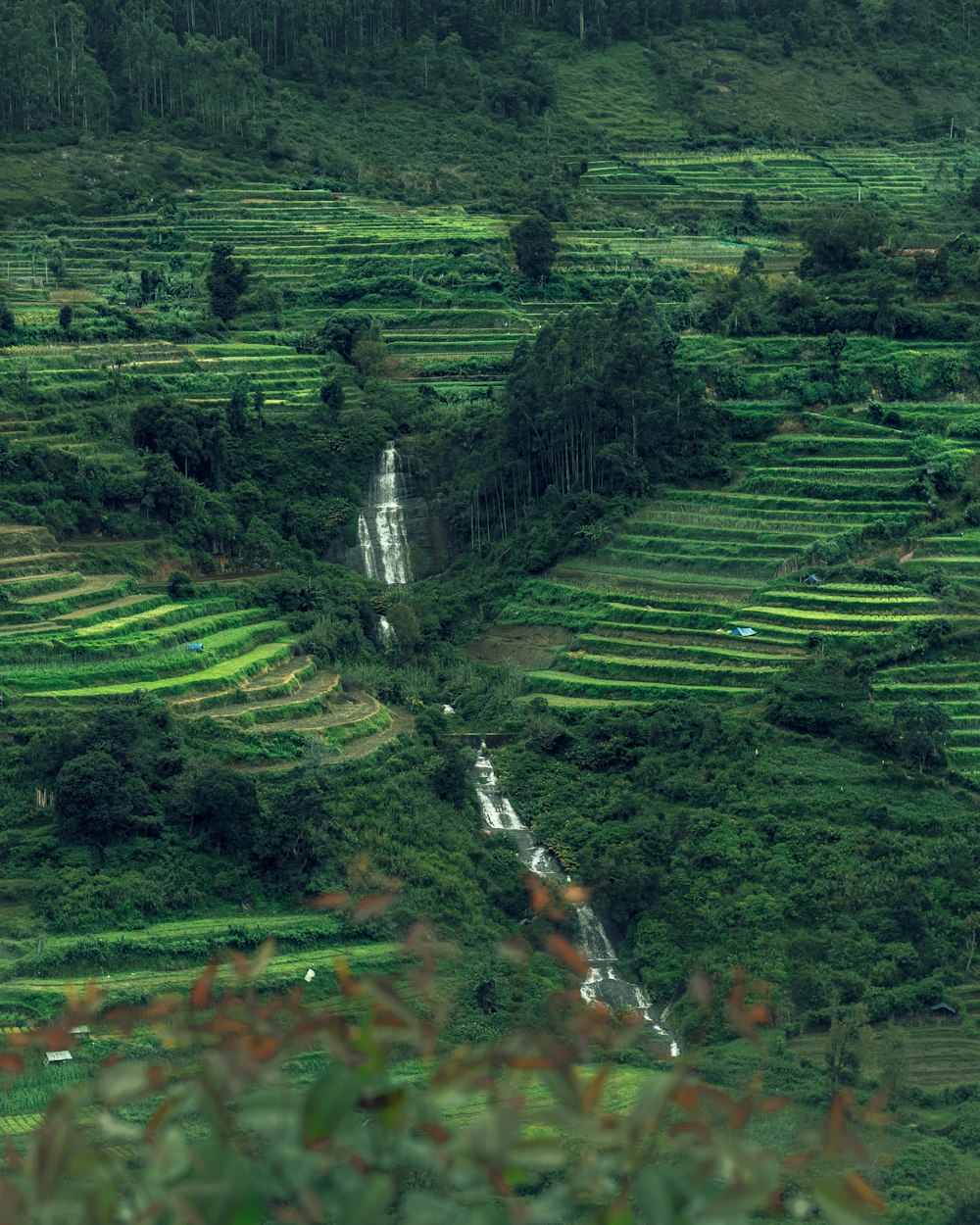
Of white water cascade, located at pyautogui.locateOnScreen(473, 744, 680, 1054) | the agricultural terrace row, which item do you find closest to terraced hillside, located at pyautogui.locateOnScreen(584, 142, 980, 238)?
the agricultural terrace row

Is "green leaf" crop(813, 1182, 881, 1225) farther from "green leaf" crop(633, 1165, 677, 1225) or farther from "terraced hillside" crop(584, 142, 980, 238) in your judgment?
"terraced hillside" crop(584, 142, 980, 238)

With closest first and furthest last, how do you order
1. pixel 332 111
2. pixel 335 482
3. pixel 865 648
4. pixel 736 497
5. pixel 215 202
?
pixel 865 648 < pixel 736 497 < pixel 335 482 < pixel 215 202 < pixel 332 111

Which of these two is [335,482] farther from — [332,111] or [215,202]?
[332,111]

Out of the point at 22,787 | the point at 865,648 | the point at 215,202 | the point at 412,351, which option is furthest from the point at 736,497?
the point at 215,202

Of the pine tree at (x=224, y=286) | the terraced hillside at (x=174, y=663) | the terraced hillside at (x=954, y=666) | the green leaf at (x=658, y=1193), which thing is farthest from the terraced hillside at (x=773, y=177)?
the green leaf at (x=658, y=1193)

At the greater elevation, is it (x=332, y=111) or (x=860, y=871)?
(x=332, y=111)

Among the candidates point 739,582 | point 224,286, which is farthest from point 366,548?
point 739,582
